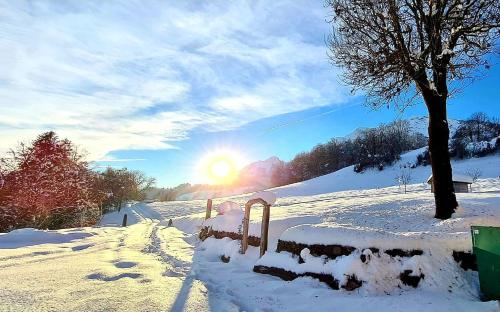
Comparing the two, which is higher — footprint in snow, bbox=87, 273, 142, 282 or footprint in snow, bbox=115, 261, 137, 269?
footprint in snow, bbox=115, 261, 137, 269

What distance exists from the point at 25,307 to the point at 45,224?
1022 inches

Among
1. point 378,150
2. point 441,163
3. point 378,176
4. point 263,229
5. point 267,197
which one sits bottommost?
point 263,229

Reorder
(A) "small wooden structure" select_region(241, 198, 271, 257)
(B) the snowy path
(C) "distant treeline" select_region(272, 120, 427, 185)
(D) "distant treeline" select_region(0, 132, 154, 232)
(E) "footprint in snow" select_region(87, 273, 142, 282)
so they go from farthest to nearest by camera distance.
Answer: (C) "distant treeline" select_region(272, 120, 427, 185), (D) "distant treeline" select_region(0, 132, 154, 232), (A) "small wooden structure" select_region(241, 198, 271, 257), (E) "footprint in snow" select_region(87, 273, 142, 282), (B) the snowy path

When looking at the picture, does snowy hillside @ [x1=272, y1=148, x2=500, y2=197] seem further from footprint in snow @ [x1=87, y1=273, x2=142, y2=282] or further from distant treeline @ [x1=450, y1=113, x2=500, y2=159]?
footprint in snow @ [x1=87, y1=273, x2=142, y2=282]

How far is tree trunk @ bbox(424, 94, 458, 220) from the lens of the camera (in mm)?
10898

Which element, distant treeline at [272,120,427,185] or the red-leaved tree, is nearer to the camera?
the red-leaved tree

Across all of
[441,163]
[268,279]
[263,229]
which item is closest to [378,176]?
[441,163]

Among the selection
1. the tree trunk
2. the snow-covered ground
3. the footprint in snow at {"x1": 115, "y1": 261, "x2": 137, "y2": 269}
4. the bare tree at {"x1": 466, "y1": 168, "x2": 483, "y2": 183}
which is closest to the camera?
the snow-covered ground

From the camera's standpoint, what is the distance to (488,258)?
6.15 meters

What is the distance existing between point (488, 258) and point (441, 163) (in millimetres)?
5252

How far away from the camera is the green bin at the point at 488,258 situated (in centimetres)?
597

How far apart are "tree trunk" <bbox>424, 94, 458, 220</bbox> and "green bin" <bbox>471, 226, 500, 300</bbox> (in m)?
4.87

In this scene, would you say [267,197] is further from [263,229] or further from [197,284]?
[197,284]

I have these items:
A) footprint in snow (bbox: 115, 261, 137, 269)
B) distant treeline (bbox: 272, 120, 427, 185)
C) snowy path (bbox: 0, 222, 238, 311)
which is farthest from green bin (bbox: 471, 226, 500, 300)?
distant treeline (bbox: 272, 120, 427, 185)
